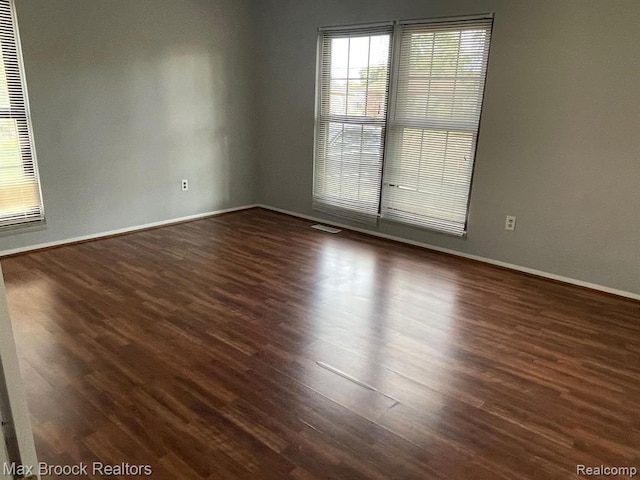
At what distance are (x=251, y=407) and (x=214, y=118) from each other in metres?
3.82

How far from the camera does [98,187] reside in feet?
14.1

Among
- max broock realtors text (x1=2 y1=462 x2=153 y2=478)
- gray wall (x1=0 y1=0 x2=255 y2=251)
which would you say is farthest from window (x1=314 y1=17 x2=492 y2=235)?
max broock realtors text (x1=2 y1=462 x2=153 y2=478)

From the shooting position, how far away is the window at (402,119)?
3852 millimetres

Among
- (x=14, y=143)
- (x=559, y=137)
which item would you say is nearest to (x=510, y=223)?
(x=559, y=137)

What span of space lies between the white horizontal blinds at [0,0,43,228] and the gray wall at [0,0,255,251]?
72 mm

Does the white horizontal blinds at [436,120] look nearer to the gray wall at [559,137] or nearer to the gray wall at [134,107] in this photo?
the gray wall at [559,137]

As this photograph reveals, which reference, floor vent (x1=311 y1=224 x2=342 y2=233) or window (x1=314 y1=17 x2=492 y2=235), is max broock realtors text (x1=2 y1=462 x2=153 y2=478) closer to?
window (x1=314 y1=17 x2=492 y2=235)

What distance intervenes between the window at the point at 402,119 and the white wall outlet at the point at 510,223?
38cm

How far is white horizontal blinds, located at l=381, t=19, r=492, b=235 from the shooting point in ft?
12.4

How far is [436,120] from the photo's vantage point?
13.2ft

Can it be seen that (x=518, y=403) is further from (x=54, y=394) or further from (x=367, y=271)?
(x=54, y=394)

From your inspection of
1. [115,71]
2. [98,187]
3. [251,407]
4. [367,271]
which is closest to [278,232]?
[367,271]

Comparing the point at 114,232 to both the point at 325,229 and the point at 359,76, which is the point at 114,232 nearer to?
the point at 325,229

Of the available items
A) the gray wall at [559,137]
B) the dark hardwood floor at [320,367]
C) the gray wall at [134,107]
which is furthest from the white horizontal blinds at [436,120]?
the gray wall at [134,107]
